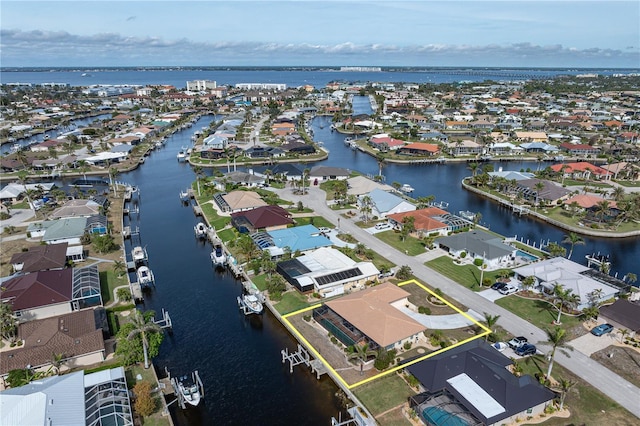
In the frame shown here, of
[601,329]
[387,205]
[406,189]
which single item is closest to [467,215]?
[387,205]

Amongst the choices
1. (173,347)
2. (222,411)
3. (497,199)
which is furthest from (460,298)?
(497,199)

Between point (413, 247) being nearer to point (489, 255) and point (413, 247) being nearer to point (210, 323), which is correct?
point (489, 255)

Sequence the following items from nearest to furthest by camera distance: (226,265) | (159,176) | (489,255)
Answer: (489,255), (226,265), (159,176)

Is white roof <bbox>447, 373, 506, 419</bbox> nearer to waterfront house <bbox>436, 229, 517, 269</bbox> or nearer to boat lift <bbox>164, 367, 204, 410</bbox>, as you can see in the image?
boat lift <bbox>164, 367, 204, 410</bbox>

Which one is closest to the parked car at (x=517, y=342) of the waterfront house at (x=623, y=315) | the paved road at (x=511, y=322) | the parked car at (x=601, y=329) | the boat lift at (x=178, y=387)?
the paved road at (x=511, y=322)

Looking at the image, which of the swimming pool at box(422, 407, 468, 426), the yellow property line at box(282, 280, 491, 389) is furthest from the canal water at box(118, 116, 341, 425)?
the swimming pool at box(422, 407, 468, 426)

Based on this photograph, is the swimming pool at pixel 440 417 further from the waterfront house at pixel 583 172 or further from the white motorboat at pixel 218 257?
the waterfront house at pixel 583 172
